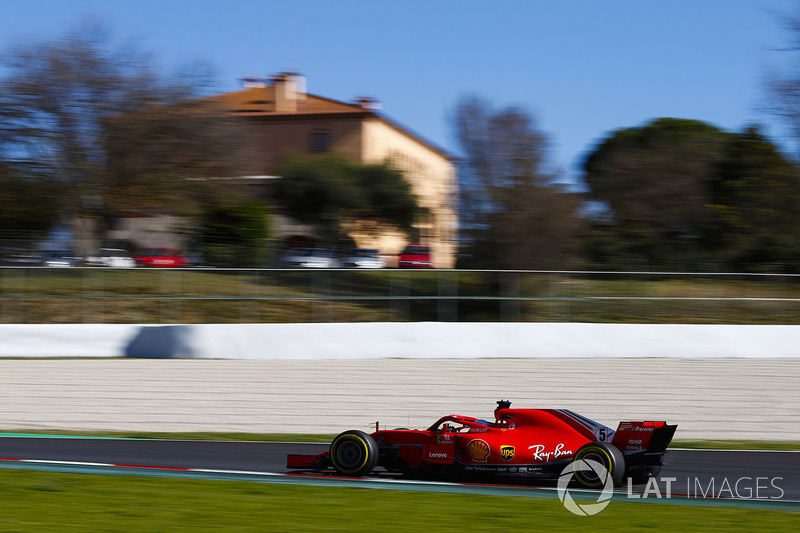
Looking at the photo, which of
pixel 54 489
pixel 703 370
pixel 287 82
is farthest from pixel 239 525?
pixel 287 82

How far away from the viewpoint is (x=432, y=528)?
234 inches

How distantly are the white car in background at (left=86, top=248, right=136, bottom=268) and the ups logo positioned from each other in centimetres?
1510

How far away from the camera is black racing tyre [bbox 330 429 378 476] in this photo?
7883 mm

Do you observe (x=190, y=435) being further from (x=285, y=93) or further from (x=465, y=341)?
(x=285, y=93)

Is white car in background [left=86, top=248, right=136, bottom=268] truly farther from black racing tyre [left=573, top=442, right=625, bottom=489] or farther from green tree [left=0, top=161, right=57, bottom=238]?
black racing tyre [left=573, top=442, right=625, bottom=489]

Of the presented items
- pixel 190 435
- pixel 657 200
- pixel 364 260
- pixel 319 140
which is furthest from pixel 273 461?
pixel 319 140

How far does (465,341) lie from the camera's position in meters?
18.3

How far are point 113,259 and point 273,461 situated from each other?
13.7 metres

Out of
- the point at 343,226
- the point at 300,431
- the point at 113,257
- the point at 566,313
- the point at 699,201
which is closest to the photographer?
the point at 300,431

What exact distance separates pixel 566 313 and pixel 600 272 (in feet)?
5.27

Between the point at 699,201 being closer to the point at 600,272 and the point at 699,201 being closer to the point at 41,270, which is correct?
the point at 600,272

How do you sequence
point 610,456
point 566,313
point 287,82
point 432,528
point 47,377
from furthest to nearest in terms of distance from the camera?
point 287,82 → point 566,313 → point 47,377 → point 610,456 → point 432,528

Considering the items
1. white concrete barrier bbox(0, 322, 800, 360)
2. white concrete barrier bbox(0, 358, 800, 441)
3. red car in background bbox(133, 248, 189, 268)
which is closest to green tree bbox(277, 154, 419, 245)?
red car in background bbox(133, 248, 189, 268)

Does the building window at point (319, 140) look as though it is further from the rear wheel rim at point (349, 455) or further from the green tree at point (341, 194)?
the rear wheel rim at point (349, 455)
